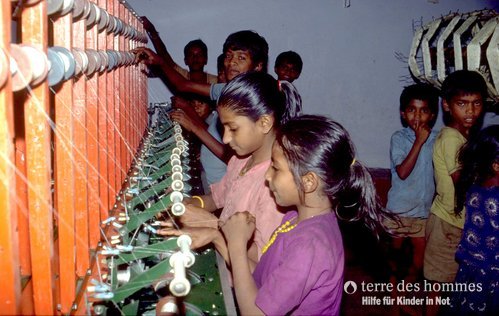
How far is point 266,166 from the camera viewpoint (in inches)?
74.5

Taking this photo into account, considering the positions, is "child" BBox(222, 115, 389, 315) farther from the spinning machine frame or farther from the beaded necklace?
the spinning machine frame

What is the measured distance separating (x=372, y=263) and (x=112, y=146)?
368cm

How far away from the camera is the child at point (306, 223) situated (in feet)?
4.54

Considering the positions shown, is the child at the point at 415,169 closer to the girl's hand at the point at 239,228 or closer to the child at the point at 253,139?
the child at the point at 253,139

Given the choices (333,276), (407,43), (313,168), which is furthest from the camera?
(407,43)

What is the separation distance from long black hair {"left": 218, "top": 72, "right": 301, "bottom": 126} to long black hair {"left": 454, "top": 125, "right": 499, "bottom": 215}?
138 cm

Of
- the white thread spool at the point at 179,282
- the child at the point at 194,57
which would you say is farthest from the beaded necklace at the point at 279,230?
the child at the point at 194,57

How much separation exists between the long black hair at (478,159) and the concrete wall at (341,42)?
3.49 m

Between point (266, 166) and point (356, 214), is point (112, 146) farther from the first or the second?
point (356, 214)

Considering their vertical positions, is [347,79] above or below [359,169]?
above

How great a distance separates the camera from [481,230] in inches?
104

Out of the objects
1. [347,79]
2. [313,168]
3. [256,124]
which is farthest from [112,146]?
[347,79]

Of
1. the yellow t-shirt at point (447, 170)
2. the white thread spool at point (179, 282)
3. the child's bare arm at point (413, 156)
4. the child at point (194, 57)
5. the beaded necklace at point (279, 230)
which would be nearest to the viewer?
the white thread spool at point (179, 282)

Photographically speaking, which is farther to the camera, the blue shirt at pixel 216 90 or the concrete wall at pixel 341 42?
the concrete wall at pixel 341 42
